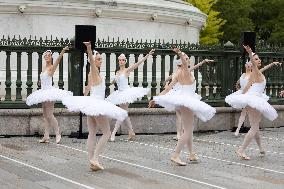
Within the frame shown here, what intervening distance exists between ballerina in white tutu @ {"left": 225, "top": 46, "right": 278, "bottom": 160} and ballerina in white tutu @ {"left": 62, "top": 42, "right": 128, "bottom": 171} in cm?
278

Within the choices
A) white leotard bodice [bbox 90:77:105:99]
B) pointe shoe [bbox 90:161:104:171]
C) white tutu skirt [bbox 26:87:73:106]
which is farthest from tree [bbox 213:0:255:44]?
pointe shoe [bbox 90:161:104:171]

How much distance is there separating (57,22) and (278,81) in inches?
328

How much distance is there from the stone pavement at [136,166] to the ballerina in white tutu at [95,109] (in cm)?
34

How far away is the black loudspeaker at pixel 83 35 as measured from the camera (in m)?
16.3

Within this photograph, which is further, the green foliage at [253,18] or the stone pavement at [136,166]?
the green foliage at [253,18]

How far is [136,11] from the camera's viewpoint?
26.7m

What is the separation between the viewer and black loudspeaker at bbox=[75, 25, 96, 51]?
16312 mm

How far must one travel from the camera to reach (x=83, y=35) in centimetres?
1669

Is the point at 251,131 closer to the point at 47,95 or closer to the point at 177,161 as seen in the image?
the point at 177,161

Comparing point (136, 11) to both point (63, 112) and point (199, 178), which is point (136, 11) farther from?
point (199, 178)

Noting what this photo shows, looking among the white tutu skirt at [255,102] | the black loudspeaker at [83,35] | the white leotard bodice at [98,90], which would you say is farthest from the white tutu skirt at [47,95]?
the white leotard bodice at [98,90]

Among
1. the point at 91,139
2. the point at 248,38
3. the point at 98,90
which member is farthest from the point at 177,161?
the point at 248,38

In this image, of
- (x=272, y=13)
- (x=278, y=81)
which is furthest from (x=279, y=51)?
(x=272, y=13)

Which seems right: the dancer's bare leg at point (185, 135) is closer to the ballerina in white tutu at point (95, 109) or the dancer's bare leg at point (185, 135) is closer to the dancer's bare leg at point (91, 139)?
the ballerina in white tutu at point (95, 109)
